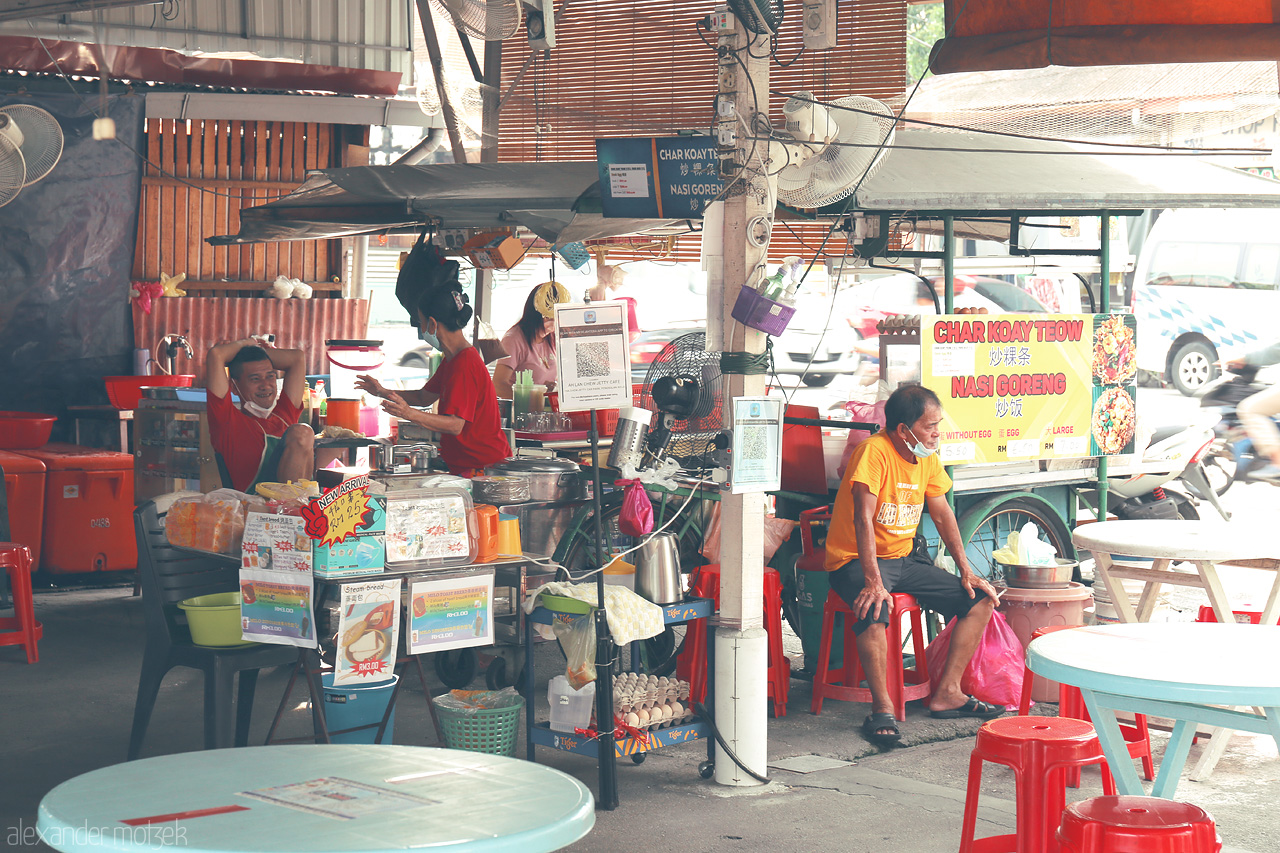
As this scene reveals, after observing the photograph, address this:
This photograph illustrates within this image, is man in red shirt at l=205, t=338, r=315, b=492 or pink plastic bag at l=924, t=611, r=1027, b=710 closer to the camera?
pink plastic bag at l=924, t=611, r=1027, b=710

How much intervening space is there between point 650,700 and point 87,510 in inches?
210

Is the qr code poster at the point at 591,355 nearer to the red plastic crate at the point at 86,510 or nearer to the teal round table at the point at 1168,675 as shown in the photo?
the teal round table at the point at 1168,675

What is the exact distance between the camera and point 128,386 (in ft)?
31.8

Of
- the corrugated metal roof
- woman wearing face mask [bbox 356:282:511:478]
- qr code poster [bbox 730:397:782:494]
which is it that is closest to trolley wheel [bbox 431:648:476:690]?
woman wearing face mask [bbox 356:282:511:478]

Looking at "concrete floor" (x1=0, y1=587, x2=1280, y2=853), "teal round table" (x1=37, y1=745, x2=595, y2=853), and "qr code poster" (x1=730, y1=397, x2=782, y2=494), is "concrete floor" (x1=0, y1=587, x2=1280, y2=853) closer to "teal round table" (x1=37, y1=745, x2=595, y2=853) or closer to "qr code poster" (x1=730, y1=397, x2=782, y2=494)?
"qr code poster" (x1=730, y1=397, x2=782, y2=494)

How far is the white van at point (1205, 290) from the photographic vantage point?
16594mm

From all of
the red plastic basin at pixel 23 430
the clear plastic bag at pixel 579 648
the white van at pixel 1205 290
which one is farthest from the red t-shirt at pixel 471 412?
the white van at pixel 1205 290

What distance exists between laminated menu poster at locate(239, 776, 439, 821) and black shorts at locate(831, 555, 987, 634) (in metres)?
3.66

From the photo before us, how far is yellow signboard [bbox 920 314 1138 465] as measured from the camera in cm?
698

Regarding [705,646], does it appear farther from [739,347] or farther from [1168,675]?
[1168,675]

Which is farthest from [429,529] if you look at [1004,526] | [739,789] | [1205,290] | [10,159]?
[1205,290]

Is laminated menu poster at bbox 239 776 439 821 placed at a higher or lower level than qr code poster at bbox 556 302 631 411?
lower

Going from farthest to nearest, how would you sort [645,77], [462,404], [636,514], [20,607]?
[645,77] < [20,607] < [462,404] < [636,514]

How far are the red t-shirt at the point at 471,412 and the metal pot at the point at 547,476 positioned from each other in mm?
185
